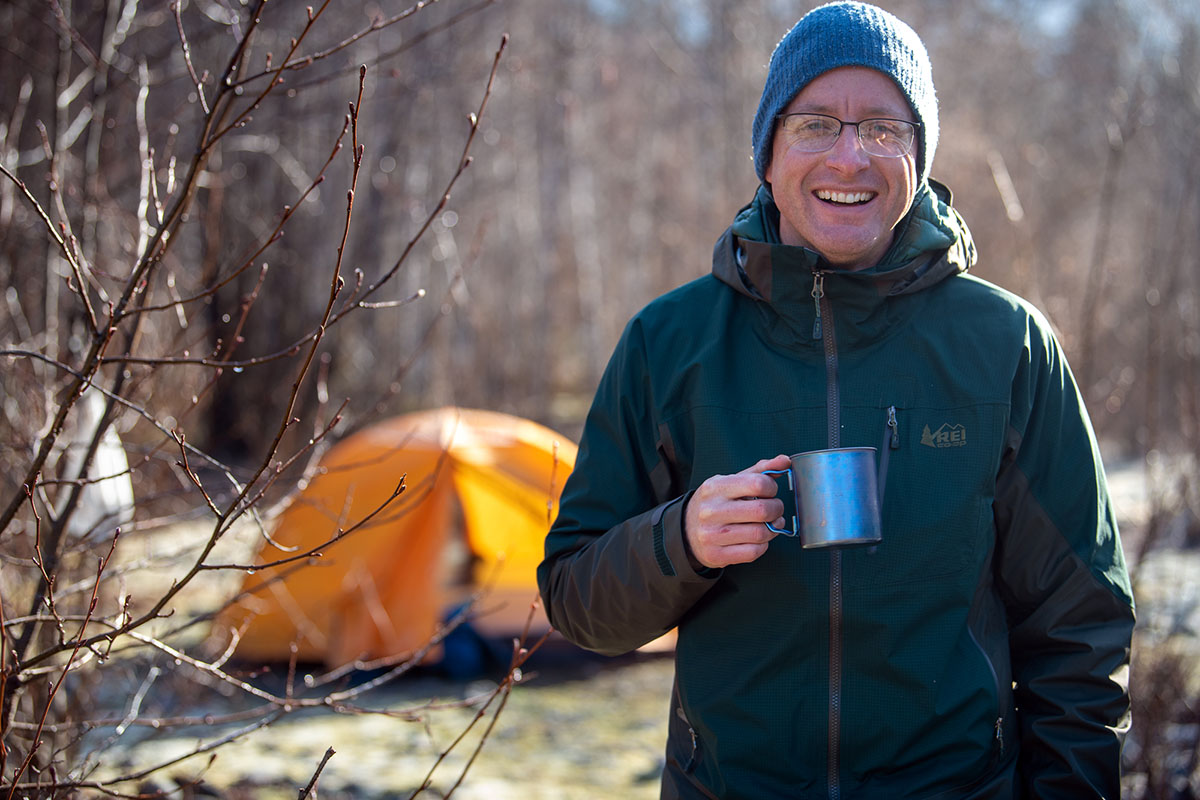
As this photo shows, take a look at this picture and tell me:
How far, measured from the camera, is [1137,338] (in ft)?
38.8

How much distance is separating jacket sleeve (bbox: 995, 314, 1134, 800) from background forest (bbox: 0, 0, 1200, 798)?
1.04 metres

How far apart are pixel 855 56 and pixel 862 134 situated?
0.13 meters

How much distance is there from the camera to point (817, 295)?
186 cm

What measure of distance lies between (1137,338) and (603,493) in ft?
37.8

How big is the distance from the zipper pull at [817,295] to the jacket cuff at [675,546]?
0.37 m

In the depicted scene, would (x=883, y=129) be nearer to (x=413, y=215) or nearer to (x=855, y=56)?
(x=855, y=56)

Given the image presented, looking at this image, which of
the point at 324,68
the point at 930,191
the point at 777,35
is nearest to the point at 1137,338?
the point at 777,35

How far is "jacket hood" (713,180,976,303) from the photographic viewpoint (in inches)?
72.7

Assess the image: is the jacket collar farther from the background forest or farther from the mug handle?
the background forest

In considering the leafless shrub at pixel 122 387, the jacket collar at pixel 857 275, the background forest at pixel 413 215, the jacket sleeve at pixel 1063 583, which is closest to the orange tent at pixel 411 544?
the leafless shrub at pixel 122 387

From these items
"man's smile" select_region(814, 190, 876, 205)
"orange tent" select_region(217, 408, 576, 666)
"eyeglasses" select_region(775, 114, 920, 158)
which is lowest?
"orange tent" select_region(217, 408, 576, 666)

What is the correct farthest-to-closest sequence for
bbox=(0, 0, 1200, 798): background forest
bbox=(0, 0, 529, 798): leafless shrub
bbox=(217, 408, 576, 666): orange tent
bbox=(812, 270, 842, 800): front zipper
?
bbox=(217, 408, 576, 666): orange tent, bbox=(0, 0, 1200, 798): background forest, bbox=(0, 0, 529, 798): leafless shrub, bbox=(812, 270, 842, 800): front zipper

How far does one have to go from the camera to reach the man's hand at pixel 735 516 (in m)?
1.62

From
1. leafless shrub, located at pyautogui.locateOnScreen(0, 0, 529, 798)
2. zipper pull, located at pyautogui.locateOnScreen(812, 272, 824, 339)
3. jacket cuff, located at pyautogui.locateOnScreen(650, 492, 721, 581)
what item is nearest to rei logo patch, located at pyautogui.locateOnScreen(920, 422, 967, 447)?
zipper pull, located at pyautogui.locateOnScreen(812, 272, 824, 339)
